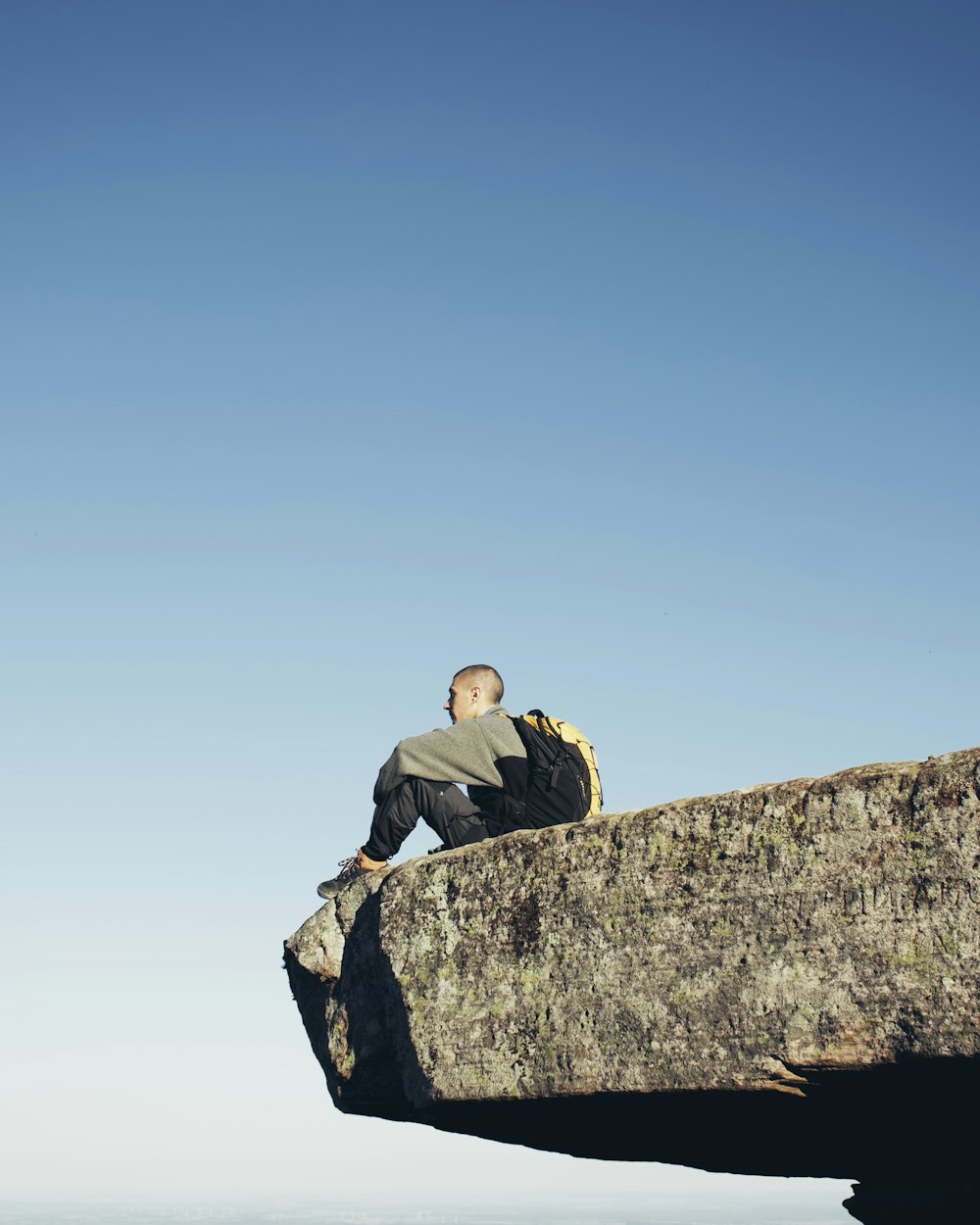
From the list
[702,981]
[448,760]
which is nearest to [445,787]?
[448,760]

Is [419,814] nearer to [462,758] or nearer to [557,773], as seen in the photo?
[462,758]

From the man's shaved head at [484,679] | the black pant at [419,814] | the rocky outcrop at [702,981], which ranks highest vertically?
the man's shaved head at [484,679]

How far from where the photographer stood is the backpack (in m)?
5.59

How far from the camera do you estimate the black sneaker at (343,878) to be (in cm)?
573

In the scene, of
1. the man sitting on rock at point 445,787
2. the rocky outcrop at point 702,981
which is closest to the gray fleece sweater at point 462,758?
the man sitting on rock at point 445,787

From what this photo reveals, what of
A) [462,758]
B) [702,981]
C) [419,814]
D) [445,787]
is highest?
[462,758]

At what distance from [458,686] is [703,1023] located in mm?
2401

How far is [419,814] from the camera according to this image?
5.80 m

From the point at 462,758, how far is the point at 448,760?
64 mm

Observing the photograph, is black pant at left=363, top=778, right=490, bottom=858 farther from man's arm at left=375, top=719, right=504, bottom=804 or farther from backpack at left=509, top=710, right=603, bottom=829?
backpack at left=509, top=710, right=603, bottom=829

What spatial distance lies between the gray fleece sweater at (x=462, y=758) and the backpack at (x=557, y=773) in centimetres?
8

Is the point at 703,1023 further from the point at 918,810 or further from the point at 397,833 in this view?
the point at 397,833

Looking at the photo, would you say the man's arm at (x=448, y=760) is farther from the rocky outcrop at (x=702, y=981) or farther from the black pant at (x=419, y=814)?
the rocky outcrop at (x=702, y=981)

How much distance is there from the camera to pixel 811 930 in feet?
13.9
